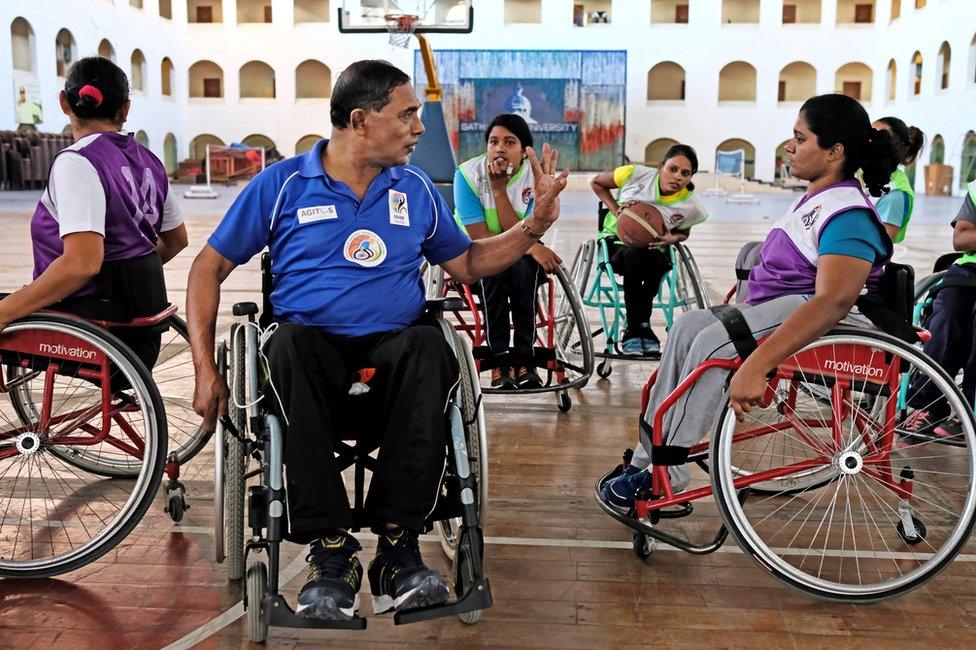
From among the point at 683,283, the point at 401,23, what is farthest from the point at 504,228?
the point at 401,23

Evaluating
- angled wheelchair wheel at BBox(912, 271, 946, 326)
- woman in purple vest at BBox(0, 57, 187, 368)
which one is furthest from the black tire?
angled wheelchair wheel at BBox(912, 271, 946, 326)

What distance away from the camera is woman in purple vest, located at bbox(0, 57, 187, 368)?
2.23m

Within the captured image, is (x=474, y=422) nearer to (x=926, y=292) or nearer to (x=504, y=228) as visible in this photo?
(x=504, y=228)

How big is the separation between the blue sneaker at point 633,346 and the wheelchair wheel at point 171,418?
1.79 meters

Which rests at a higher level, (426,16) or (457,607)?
(426,16)

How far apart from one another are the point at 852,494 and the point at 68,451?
218 centimetres

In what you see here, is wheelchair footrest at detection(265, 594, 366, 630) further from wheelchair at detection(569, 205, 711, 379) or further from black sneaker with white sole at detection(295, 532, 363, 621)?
wheelchair at detection(569, 205, 711, 379)

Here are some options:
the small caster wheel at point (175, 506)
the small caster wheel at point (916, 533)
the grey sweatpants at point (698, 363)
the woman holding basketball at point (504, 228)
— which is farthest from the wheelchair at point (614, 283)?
the small caster wheel at point (175, 506)

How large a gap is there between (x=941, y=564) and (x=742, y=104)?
88.5 ft

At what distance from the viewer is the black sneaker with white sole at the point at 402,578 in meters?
1.79

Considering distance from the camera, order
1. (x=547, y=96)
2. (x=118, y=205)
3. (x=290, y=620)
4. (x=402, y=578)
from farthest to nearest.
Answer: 1. (x=547, y=96)
2. (x=118, y=205)
3. (x=402, y=578)
4. (x=290, y=620)

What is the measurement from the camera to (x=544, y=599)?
207 cm

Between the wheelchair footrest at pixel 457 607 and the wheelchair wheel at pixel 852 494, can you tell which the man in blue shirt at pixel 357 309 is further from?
Result: the wheelchair wheel at pixel 852 494

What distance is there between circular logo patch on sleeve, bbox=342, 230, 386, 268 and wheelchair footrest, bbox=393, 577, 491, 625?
707mm
